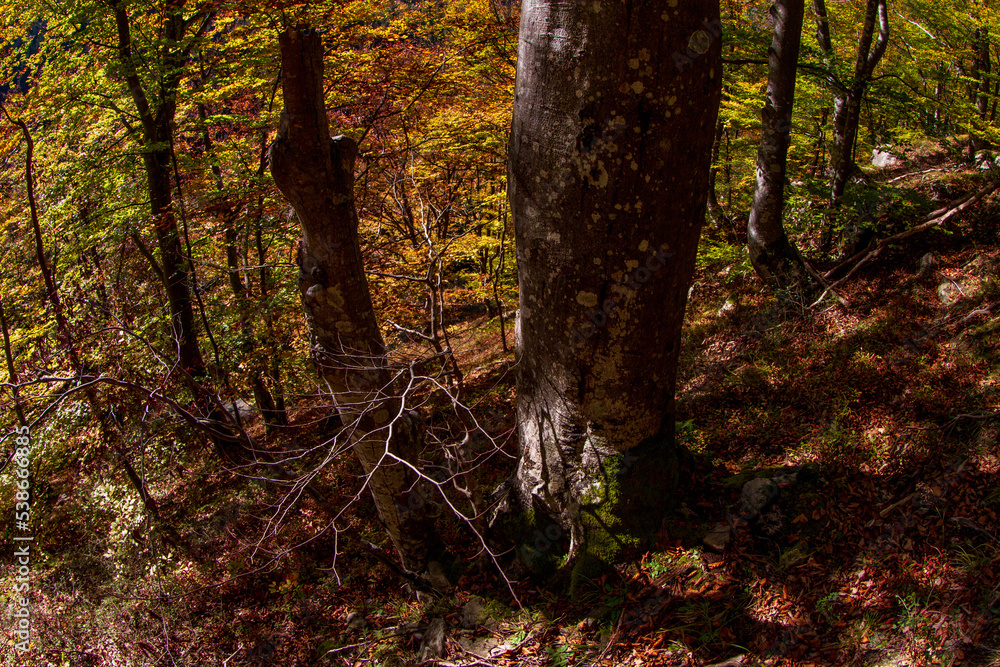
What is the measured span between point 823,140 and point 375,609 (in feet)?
25.2

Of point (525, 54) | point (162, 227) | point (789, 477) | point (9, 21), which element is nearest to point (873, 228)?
point (789, 477)

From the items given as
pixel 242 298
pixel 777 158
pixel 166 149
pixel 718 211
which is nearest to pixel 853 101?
pixel 777 158

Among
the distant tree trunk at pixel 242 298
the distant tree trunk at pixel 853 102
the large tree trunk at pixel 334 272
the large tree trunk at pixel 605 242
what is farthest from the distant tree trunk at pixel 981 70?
the distant tree trunk at pixel 242 298

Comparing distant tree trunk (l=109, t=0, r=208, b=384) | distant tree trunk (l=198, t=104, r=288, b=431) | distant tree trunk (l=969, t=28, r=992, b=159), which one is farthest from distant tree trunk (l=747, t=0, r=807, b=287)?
distant tree trunk (l=109, t=0, r=208, b=384)

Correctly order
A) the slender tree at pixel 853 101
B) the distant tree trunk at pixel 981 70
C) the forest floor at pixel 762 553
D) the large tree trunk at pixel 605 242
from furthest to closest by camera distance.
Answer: the distant tree trunk at pixel 981 70 → the slender tree at pixel 853 101 → the forest floor at pixel 762 553 → the large tree trunk at pixel 605 242

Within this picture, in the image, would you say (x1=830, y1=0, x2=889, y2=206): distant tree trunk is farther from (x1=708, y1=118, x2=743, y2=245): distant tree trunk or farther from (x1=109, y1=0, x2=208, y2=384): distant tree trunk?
(x1=109, y1=0, x2=208, y2=384): distant tree trunk

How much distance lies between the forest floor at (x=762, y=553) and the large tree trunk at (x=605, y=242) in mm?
466

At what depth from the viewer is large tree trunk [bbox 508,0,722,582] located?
2309 mm

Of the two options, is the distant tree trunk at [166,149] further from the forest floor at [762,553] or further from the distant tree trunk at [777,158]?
the distant tree trunk at [777,158]

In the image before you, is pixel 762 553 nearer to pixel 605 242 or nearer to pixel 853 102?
pixel 605 242

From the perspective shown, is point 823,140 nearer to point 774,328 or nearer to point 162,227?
point 774,328

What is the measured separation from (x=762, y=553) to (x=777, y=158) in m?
3.77

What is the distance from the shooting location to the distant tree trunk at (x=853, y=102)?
4.97m

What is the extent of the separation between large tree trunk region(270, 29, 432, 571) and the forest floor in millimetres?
633
